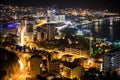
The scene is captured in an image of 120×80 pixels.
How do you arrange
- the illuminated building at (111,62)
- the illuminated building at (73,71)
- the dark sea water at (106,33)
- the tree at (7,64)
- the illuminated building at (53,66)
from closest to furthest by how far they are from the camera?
the tree at (7,64), the illuminated building at (73,71), the illuminated building at (53,66), the illuminated building at (111,62), the dark sea water at (106,33)

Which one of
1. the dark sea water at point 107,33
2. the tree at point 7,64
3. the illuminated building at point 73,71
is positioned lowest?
the illuminated building at point 73,71

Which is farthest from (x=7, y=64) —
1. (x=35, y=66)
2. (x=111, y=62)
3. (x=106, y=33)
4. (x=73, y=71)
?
→ (x=106, y=33)

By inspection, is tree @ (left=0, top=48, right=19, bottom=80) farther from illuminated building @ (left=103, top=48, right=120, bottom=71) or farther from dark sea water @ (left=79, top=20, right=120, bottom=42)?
dark sea water @ (left=79, top=20, right=120, bottom=42)

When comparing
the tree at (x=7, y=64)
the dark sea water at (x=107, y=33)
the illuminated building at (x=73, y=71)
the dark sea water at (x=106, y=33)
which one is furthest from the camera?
the dark sea water at (x=107, y=33)

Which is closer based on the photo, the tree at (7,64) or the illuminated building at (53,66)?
the tree at (7,64)

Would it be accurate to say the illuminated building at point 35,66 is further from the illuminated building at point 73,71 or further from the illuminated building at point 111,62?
the illuminated building at point 111,62

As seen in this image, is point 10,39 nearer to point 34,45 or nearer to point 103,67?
point 34,45

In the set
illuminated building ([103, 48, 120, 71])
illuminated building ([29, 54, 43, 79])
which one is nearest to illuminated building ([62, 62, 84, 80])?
illuminated building ([29, 54, 43, 79])

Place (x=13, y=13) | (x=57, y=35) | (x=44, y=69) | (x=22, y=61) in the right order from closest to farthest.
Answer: (x=44, y=69) → (x=22, y=61) → (x=57, y=35) → (x=13, y=13)

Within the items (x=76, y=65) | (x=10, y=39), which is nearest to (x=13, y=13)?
(x=10, y=39)

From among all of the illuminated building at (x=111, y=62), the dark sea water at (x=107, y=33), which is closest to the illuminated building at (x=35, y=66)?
the illuminated building at (x=111, y=62)

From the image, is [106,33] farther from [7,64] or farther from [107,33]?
[7,64]
